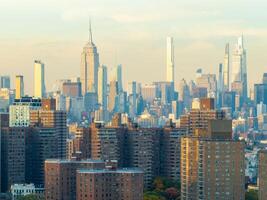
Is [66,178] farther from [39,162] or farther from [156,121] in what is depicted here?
A: [156,121]

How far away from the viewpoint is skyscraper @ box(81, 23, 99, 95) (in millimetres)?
130375

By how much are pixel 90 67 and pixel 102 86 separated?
2778 millimetres

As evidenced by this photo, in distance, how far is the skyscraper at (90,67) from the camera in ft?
428

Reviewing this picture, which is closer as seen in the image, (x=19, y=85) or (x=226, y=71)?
(x=19, y=85)

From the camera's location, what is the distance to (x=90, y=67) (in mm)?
132875

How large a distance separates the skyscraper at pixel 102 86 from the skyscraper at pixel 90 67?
1.28ft

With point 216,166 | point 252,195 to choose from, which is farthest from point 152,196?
point 216,166

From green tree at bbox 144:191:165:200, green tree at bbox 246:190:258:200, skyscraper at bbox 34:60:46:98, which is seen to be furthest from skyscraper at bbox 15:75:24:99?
green tree at bbox 246:190:258:200

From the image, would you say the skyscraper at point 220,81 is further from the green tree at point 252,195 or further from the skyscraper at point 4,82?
the green tree at point 252,195

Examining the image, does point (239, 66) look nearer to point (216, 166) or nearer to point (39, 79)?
point (39, 79)

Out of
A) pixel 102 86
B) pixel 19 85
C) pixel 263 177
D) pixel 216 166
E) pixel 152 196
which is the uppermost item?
pixel 102 86

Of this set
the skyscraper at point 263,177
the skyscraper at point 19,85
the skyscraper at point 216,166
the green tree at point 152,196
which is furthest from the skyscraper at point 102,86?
the skyscraper at point 263,177

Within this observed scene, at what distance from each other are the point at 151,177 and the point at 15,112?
15.3 metres

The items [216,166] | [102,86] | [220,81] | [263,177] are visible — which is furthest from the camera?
[220,81]
